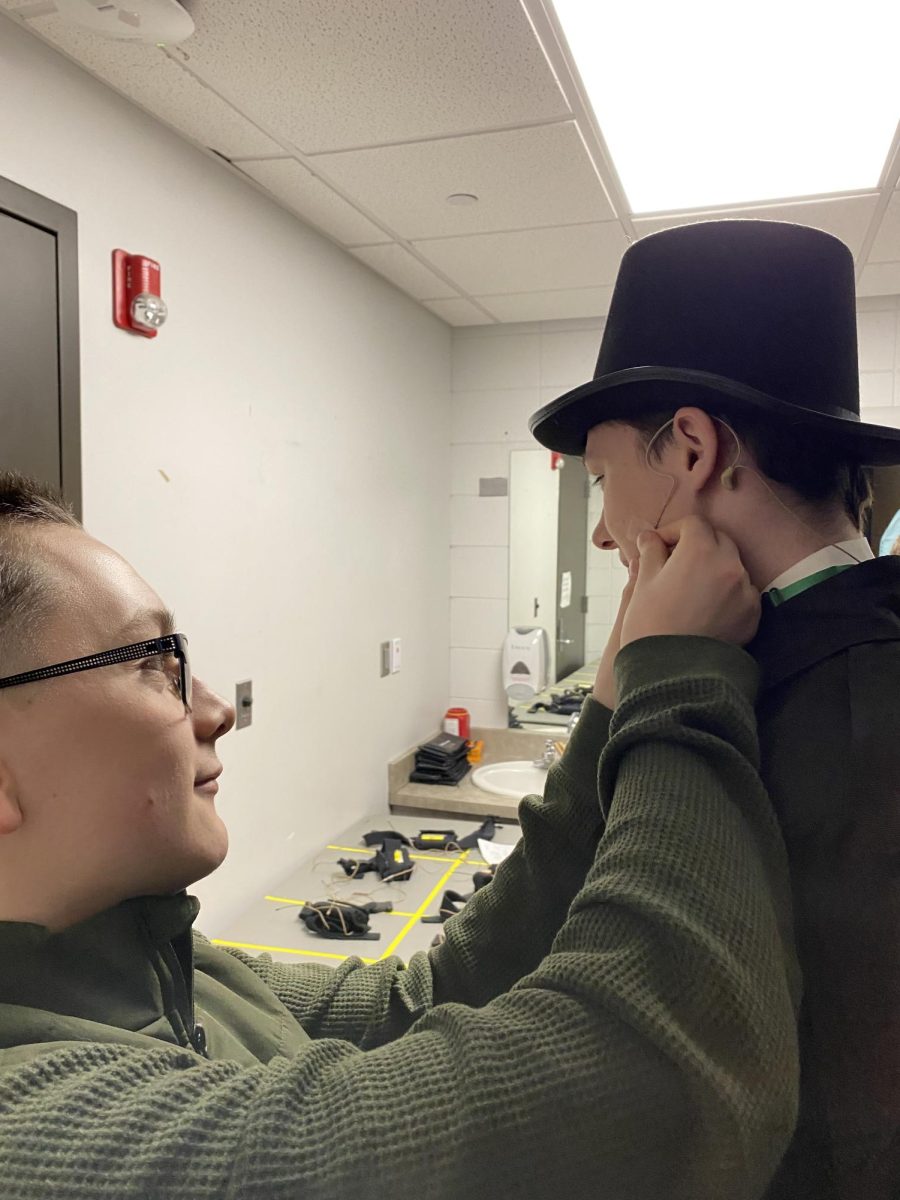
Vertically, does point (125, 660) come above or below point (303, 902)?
above

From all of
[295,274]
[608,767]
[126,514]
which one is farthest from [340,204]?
[608,767]

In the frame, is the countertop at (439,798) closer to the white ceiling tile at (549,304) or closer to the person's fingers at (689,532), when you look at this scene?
the white ceiling tile at (549,304)

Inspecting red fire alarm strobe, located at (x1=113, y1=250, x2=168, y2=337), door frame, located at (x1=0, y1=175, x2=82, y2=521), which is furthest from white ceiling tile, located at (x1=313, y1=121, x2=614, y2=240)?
door frame, located at (x1=0, y1=175, x2=82, y2=521)

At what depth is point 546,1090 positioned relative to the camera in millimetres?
512

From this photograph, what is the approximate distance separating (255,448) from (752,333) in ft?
5.29

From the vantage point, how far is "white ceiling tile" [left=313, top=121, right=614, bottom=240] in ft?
5.98

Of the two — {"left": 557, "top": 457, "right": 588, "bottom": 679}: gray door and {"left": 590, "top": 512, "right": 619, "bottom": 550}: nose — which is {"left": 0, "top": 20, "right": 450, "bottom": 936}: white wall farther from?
{"left": 590, "top": 512, "right": 619, "bottom": 550}: nose

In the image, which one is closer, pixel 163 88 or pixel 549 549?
pixel 163 88

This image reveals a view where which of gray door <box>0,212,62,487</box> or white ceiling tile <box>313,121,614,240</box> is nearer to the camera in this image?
gray door <box>0,212,62,487</box>

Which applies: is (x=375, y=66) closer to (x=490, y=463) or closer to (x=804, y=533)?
(x=804, y=533)

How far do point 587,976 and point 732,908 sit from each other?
0.34 ft

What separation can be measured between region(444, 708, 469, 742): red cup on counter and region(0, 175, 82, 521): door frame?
2167mm

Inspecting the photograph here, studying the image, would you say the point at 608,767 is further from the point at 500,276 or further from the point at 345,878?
the point at 500,276

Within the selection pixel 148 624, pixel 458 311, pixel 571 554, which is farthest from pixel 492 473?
pixel 148 624
